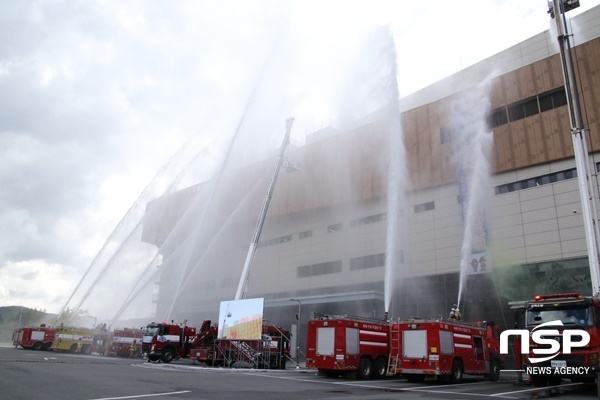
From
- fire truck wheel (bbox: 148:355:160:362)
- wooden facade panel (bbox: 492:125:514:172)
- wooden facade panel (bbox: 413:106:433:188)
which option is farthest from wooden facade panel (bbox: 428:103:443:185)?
fire truck wheel (bbox: 148:355:160:362)

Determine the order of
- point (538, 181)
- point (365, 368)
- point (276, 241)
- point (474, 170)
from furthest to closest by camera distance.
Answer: point (276, 241), point (474, 170), point (538, 181), point (365, 368)

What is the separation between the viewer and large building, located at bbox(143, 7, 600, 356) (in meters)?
31.0

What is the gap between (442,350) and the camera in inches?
687

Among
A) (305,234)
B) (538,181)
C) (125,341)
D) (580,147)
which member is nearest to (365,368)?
(580,147)

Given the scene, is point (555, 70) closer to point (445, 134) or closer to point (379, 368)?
point (445, 134)

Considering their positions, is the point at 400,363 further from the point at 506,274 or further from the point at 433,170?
the point at 433,170

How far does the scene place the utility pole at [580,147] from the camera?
15750 mm

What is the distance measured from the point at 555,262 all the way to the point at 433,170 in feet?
37.9

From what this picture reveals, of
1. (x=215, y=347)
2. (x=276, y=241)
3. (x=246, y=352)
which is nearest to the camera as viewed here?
(x=246, y=352)

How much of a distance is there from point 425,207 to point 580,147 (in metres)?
20.7

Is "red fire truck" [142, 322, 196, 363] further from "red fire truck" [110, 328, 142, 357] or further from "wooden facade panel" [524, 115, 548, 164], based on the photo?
"wooden facade panel" [524, 115, 548, 164]

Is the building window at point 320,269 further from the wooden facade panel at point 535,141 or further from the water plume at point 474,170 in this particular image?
the wooden facade panel at point 535,141

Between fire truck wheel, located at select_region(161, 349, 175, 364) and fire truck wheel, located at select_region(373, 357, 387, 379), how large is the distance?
17133 mm

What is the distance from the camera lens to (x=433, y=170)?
122 ft
